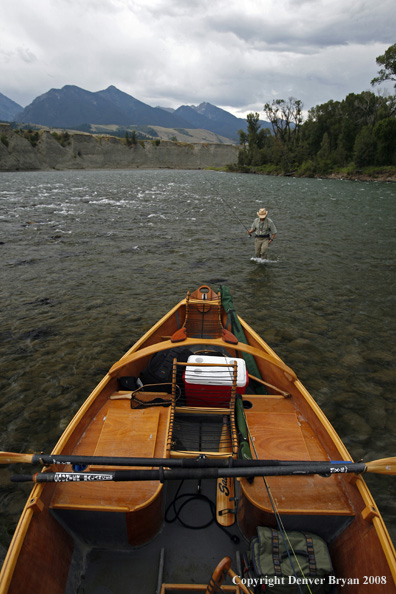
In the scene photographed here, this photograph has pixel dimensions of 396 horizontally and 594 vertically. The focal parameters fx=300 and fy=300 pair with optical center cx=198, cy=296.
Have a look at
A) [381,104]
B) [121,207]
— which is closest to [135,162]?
[381,104]

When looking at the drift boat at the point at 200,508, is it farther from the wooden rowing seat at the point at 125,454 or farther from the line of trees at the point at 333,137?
the line of trees at the point at 333,137

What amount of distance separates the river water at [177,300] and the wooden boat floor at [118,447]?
5.99 feet

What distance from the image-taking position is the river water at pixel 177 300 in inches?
297

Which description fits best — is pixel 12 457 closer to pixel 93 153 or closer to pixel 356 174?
pixel 356 174

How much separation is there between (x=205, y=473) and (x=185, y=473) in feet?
0.85

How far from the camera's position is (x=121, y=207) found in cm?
3878

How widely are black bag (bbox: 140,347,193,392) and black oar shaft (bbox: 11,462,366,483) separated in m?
2.95

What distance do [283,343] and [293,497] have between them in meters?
6.39

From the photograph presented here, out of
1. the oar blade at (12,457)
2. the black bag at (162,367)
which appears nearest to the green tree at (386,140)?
the black bag at (162,367)

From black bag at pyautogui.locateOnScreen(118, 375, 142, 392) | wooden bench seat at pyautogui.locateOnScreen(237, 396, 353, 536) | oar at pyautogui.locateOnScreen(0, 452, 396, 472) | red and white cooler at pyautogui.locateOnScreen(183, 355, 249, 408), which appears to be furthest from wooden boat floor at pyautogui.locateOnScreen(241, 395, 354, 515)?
black bag at pyautogui.locateOnScreen(118, 375, 142, 392)

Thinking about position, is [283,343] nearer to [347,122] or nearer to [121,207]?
[121,207]

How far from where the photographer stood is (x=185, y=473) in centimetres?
391

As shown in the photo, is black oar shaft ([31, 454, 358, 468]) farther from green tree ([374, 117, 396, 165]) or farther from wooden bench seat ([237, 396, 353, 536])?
green tree ([374, 117, 396, 165])

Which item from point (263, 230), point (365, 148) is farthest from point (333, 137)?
point (263, 230)
